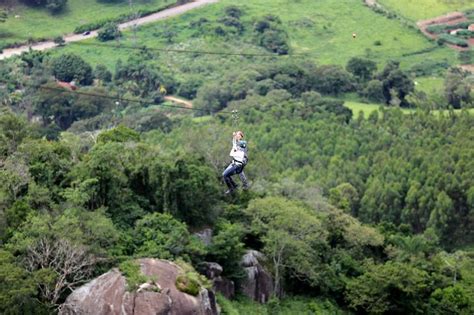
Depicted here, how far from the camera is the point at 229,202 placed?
175 feet

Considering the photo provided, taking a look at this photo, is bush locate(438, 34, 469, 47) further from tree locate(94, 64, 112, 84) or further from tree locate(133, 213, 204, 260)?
tree locate(133, 213, 204, 260)

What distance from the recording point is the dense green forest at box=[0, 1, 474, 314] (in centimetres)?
4277

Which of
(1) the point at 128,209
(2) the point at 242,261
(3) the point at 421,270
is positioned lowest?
(3) the point at 421,270

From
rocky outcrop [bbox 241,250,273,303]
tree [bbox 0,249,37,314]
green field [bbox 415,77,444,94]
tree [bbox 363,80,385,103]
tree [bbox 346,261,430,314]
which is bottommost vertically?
green field [bbox 415,77,444,94]

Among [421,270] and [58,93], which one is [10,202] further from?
[58,93]

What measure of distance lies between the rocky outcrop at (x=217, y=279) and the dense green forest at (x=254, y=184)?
0.60 m

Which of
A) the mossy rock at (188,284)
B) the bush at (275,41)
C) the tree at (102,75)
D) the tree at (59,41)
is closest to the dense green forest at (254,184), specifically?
the tree at (102,75)

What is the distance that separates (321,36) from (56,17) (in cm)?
2894

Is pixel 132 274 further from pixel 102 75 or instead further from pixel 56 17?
pixel 56 17

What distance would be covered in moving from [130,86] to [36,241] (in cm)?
5973

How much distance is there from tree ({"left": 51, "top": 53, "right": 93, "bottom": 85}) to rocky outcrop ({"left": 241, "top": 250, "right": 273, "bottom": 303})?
52.2 meters

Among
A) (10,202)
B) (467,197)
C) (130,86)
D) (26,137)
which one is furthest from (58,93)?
(10,202)

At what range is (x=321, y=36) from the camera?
384 ft

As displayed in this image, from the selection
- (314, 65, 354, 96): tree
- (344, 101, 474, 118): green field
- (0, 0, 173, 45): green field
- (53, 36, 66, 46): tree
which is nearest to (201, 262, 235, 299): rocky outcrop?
(344, 101, 474, 118): green field
